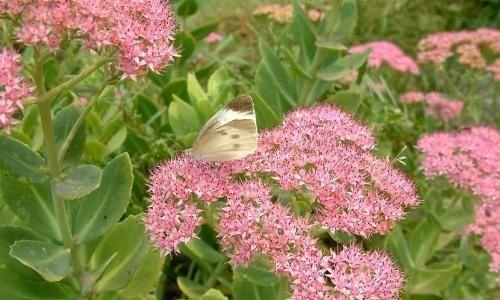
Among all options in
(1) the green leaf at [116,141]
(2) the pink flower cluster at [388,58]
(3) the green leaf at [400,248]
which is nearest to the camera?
(3) the green leaf at [400,248]

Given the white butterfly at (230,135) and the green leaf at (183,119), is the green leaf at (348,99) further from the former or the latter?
the white butterfly at (230,135)

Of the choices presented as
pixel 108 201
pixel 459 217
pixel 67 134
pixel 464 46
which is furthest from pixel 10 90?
pixel 464 46

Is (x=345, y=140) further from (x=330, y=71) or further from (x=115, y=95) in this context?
(x=115, y=95)

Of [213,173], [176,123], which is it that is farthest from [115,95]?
[213,173]

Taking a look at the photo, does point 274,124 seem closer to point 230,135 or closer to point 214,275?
point 214,275

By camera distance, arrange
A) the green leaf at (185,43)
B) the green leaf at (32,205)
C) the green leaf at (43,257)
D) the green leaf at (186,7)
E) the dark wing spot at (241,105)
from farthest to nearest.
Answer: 1. the green leaf at (186,7)
2. the green leaf at (185,43)
3. the green leaf at (32,205)
4. the dark wing spot at (241,105)
5. the green leaf at (43,257)

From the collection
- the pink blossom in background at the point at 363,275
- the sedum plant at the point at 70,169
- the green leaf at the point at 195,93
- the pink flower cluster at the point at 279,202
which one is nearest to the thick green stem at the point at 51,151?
the sedum plant at the point at 70,169
